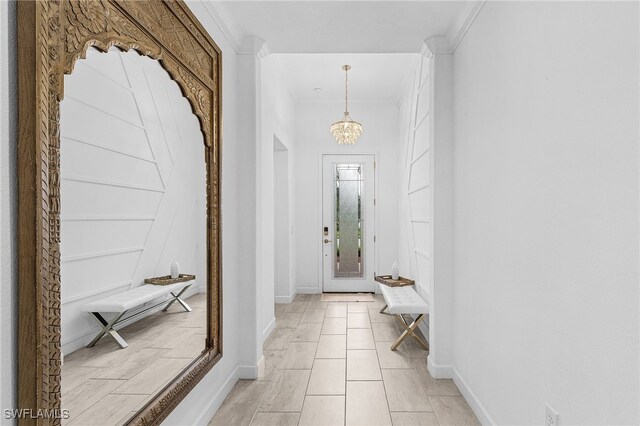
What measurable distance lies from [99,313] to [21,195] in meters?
0.49

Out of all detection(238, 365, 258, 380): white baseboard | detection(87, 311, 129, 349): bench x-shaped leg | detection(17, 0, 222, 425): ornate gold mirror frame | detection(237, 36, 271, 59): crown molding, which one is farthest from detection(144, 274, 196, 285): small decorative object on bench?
detection(237, 36, 271, 59): crown molding

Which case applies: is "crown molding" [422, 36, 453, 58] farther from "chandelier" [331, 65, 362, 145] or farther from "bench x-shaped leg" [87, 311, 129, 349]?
"bench x-shaped leg" [87, 311, 129, 349]

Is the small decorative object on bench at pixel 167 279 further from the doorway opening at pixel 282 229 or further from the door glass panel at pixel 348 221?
the door glass panel at pixel 348 221

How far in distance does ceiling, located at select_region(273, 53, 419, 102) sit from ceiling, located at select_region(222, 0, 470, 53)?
136 centimetres

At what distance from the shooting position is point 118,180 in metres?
1.42

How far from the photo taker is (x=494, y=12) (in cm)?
212

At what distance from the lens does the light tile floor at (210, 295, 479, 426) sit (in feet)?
7.84

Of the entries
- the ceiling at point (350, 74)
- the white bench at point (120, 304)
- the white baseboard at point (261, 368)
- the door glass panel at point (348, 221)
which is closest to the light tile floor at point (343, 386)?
the white baseboard at point (261, 368)

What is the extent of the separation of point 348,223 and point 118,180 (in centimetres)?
487

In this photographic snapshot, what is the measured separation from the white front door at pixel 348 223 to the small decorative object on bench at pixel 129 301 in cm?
416

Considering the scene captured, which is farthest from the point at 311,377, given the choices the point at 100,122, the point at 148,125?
the point at 100,122

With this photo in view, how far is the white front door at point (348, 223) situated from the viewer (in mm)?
6109

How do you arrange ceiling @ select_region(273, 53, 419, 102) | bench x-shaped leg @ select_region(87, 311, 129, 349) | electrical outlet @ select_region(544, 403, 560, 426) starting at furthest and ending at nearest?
ceiling @ select_region(273, 53, 419, 102) < electrical outlet @ select_region(544, 403, 560, 426) < bench x-shaped leg @ select_region(87, 311, 129, 349)

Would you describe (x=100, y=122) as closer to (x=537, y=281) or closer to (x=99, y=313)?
(x=99, y=313)
